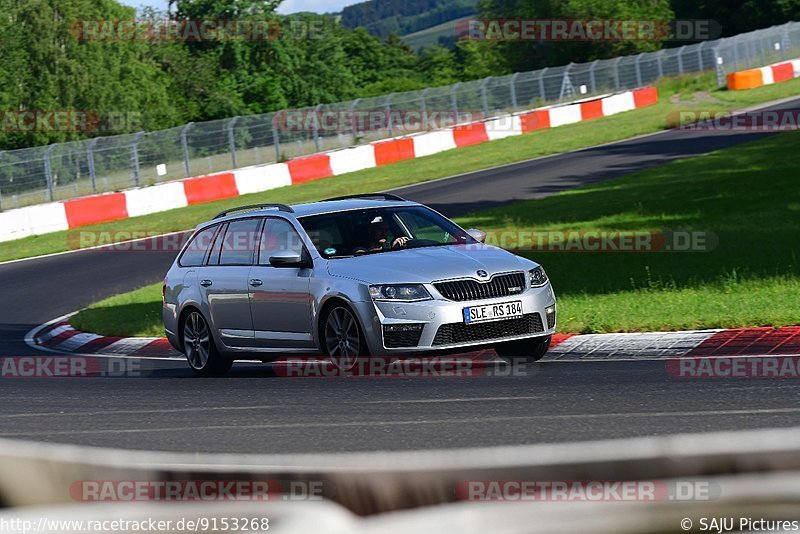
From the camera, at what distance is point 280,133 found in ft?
129

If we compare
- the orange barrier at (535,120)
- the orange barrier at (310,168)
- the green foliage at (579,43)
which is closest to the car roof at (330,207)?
the orange barrier at (310,168)

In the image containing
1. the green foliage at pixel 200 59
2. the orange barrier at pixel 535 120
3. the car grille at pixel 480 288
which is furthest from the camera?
the green foliage at pixel 200 59

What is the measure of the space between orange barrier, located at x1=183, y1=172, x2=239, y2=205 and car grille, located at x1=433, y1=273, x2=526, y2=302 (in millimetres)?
25282

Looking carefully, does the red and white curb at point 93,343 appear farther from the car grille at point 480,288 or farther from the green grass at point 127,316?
the car grille at point 480,288

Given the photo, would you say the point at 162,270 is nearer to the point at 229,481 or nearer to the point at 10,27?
the point at 229,481

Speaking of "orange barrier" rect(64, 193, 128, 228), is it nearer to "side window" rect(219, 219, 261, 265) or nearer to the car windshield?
"side window" rect(219, 219, 261, 265)

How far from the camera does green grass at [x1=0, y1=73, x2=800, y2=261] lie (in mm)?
30297

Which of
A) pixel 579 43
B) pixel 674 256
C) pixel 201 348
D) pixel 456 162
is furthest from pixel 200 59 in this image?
pixel 201 348

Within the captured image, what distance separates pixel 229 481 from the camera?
3.20 meters

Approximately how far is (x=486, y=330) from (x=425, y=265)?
78 centimetres

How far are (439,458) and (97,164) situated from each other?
107 feet

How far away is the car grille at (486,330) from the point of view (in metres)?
10.4

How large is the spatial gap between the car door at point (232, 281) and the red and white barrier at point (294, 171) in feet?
66.0

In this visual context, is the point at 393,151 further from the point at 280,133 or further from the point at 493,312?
the point at 493,312
